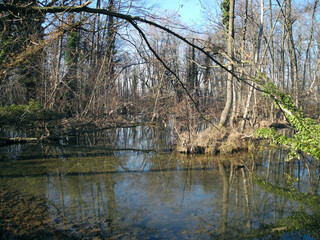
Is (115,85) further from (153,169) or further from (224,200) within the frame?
(224,200)

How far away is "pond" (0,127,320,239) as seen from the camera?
15.7ft

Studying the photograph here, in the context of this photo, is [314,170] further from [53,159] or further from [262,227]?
[53,159]

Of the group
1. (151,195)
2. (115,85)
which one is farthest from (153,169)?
(115,85)

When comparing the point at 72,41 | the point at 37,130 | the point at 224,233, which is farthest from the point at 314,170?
the point at 72,41

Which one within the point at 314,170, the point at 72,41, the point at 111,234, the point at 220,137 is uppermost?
the point at 72,41

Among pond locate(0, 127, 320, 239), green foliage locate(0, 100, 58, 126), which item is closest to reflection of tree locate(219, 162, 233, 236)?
pond locate(0, 127, 320, 239)

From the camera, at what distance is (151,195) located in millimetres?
6473

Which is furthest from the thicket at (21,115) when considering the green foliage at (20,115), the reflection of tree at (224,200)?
the reflection of tree at (224,200)

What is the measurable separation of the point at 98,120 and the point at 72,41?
6922 millimetres

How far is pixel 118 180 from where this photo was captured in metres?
7.55

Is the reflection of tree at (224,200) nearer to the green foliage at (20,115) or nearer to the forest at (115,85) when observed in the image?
the forest at (115,85)

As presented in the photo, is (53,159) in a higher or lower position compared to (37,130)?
lower

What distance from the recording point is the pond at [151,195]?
4789 millimetres

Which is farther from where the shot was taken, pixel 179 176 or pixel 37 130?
pixel 37 130
